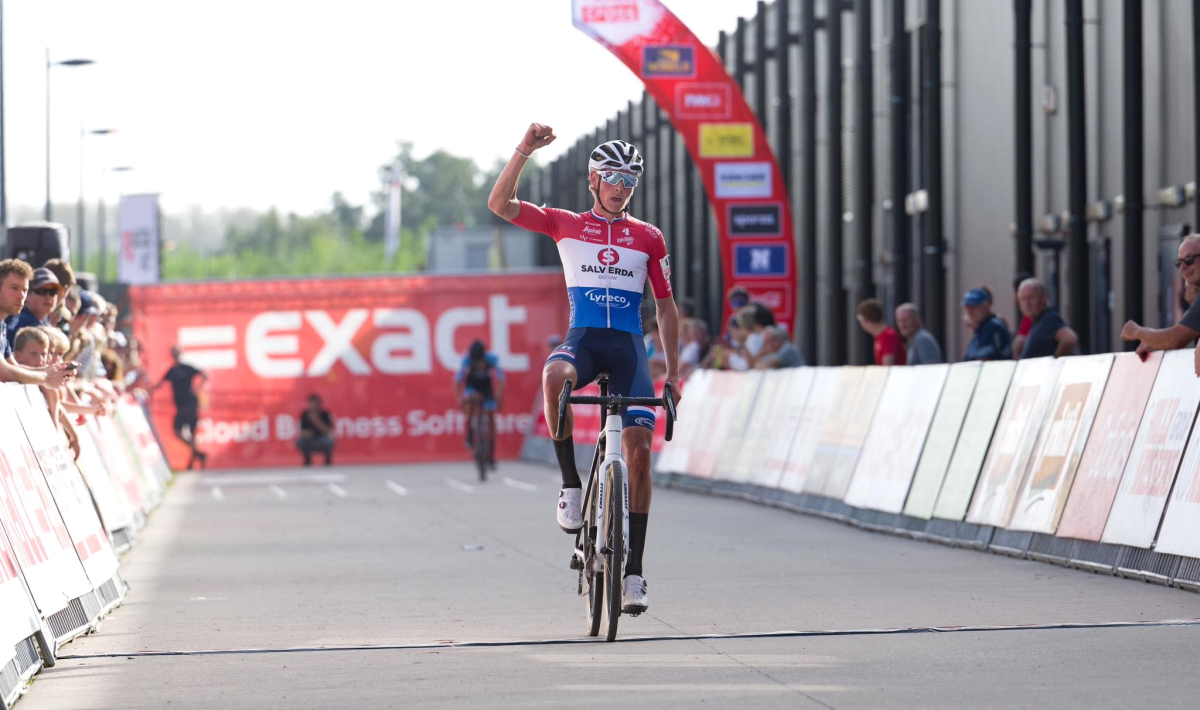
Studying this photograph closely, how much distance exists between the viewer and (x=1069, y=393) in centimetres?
1299

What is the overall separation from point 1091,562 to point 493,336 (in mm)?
27860

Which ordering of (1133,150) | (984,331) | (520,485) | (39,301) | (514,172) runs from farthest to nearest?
(520,485) < (1133,150) < (984,331) < (39,301) < (514,172)

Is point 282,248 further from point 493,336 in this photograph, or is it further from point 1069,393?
point 1069,393

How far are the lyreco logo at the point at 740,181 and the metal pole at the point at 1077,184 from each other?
5617 mm

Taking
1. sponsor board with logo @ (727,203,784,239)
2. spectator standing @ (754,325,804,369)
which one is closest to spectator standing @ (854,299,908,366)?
spectator standing @ (754,325,804,369)

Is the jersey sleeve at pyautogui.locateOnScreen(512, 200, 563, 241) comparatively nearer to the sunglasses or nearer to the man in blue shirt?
the sunglasses

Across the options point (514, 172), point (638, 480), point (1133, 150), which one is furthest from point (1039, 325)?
point (514, 172)

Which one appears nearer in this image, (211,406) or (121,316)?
(211,406)

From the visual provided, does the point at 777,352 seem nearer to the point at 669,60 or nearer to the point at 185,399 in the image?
the point at 669,60

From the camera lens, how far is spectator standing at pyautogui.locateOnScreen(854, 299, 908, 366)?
18750 millimetres

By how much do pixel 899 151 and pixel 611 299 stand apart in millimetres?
17250

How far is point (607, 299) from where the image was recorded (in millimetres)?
9195

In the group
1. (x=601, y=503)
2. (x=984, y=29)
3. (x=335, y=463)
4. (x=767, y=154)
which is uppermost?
(x=984, y=29)

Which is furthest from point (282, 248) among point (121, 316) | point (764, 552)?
point (764, 552)
